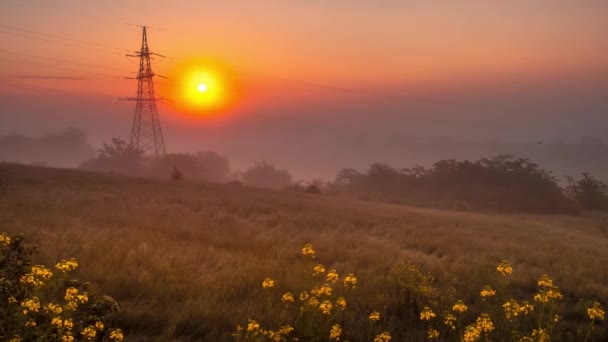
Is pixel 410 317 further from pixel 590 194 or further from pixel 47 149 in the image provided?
pixel 47 149

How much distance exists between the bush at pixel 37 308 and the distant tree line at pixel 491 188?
3508 centimetres

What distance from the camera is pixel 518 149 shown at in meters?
189

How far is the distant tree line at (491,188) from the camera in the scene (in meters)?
39.1

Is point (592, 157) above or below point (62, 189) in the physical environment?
above

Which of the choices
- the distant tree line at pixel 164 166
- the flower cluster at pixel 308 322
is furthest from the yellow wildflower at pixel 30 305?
the distant tree line at pixel 164 166

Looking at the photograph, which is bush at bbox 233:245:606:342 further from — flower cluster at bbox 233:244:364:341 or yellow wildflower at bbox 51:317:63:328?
yellow wildflower at bbox 51:317:63:328

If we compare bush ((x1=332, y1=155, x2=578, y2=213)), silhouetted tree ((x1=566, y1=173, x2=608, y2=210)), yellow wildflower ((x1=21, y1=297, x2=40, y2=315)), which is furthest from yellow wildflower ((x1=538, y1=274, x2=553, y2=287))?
silhouetted tree ((x1=566, y1=173, x2=608, y2=210))

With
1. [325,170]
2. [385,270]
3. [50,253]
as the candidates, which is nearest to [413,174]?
[385,270]

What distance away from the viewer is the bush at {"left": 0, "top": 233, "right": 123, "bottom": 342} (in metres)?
3.27

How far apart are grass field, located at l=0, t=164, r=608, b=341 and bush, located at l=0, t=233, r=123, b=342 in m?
0.68

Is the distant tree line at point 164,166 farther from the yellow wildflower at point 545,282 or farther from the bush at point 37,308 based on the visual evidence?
the yellow wildflower at point 545,282

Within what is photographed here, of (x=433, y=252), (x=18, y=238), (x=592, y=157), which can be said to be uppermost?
(x=592, y=157)

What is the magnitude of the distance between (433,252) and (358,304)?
587cm

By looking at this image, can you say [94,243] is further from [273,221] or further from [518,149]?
[518,149]
